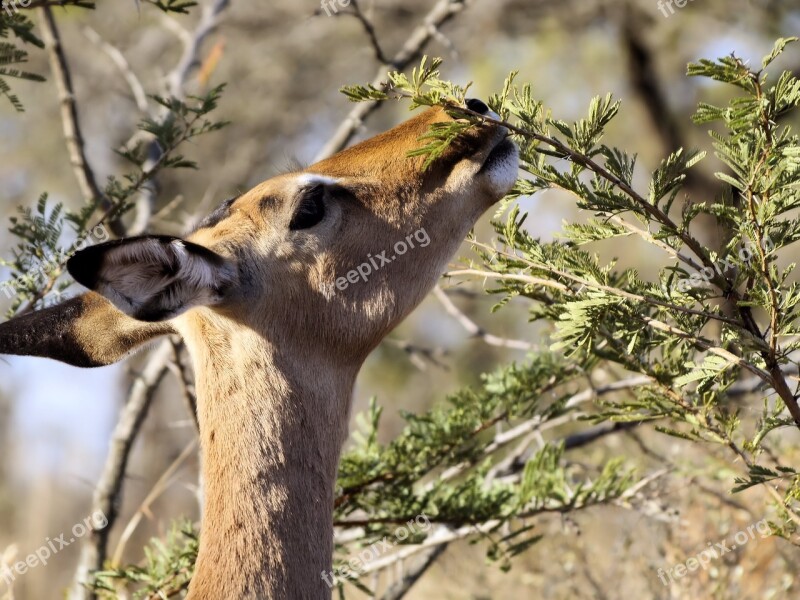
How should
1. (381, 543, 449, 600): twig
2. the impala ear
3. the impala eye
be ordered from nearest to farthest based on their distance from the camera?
the impala ear
the impala eye
(381, 543, 449, 600): twig

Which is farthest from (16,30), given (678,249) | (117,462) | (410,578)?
(410,578)

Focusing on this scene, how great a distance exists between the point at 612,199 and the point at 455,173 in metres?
0.76

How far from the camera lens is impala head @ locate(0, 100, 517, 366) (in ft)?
12.1

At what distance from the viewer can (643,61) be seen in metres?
14.9

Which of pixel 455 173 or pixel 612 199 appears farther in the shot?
pixel 455 173

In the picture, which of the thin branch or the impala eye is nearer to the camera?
the impala eye

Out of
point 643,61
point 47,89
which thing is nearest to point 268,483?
point 643,61

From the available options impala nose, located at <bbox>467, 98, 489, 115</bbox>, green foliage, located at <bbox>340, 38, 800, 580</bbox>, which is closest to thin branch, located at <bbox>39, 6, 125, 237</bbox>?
green foliage, located at <bbox>340, 38, 800, 580</bbox>

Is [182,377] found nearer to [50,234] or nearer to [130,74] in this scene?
[50,234]

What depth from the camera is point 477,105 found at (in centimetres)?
354

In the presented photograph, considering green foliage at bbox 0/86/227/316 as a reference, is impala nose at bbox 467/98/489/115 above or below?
below

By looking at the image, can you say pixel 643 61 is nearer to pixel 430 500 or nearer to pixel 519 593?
pixel 519 593

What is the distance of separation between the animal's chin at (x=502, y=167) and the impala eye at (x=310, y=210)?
25.1 inches

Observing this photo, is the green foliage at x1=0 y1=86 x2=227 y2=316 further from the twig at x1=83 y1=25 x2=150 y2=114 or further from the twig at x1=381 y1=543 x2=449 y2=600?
the twig at x1=381 y1=543 x2=449 y2=600
